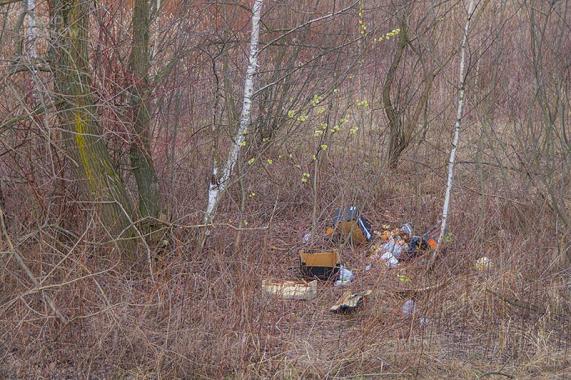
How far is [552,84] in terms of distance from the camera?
22.5ft

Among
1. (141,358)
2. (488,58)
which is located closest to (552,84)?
(488,58)

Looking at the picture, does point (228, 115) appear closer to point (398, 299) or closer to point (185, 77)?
point (185, 77)

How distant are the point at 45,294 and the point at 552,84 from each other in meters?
5.16

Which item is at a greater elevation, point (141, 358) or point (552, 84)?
point (552, 84)

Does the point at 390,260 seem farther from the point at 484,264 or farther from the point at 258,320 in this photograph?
the point at 258,320

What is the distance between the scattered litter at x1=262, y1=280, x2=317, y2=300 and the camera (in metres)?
5.46

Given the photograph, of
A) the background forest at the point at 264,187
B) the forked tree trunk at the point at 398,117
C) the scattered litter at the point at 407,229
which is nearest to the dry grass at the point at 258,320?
the background forest at the point at 264,187

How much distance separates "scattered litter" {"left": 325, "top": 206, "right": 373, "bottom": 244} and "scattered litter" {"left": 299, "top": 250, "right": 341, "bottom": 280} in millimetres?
547

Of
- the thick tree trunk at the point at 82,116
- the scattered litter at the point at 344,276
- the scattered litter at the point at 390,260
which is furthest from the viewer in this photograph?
the scattered litter at the point at 390,260

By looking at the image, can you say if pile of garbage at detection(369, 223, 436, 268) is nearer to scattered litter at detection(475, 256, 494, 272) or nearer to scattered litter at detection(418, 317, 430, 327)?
scattered litter at detection(475, 256, 494, 272)

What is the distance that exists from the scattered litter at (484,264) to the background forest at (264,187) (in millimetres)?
49

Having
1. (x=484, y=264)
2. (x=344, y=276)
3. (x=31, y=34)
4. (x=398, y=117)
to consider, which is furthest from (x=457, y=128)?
(x=31, y=34)

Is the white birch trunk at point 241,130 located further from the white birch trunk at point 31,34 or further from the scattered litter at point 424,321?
the scattered litter at point 424,321

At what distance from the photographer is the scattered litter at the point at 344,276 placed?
6117 millimetres
